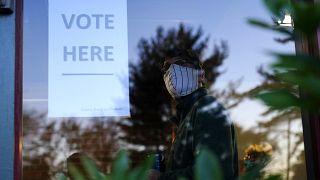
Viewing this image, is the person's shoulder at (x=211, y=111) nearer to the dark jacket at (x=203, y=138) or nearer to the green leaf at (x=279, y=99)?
Answer: the dark jacket at (x=203, y=138)

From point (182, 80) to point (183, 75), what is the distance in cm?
4

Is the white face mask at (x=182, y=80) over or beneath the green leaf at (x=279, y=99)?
over

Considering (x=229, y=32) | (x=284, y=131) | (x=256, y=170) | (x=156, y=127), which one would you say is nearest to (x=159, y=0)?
(x=229, y=32)

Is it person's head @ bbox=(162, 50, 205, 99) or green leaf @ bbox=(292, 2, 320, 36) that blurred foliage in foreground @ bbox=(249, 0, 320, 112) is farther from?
person's head @ bbox=(162, 50, 205, 99)

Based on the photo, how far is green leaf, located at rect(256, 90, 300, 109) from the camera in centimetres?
34

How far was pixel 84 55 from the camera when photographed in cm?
356

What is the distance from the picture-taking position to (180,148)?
236 cm

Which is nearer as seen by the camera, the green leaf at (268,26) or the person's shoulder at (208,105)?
the green leaf at (268,26)

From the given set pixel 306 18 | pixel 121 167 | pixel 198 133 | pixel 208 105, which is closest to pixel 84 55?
pixel 208 105

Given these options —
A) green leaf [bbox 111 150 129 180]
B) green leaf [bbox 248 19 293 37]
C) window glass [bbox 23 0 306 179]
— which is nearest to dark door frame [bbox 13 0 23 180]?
window glass [bbox 23 0 306 179]

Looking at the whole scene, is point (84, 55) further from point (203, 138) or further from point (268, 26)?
point (268, 26)

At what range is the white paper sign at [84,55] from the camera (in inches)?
138

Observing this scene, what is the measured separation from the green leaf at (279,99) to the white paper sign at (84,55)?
3.21 metres

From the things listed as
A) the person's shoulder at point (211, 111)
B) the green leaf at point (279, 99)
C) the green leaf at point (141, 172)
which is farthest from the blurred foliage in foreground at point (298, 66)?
the person's shoulder at point (211, 111)
